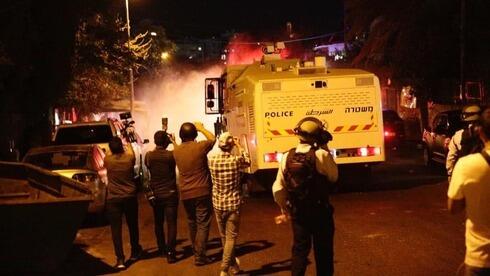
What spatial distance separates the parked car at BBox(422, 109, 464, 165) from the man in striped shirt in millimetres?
9882

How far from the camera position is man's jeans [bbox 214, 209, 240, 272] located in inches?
296

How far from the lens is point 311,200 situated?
237 inches

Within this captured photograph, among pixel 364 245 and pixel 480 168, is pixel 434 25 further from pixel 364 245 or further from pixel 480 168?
pixel 480 168

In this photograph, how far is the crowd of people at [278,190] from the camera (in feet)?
13.3

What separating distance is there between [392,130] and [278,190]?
2032cm

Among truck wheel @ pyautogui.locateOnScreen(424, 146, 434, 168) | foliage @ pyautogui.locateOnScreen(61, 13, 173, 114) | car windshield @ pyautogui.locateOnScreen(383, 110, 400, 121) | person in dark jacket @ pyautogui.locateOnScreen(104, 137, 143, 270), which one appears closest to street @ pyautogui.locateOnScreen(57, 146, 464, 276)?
person in dark jacket @ pyautogui.locateOnScreen(104, 137, 143, 270)

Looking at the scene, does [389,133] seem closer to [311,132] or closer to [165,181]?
[165,181]

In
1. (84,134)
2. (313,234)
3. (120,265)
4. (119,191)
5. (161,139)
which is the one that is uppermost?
(161,139)

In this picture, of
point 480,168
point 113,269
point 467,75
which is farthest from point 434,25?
point 480,168

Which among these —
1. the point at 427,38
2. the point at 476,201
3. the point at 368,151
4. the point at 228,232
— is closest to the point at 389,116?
the point at 427,38

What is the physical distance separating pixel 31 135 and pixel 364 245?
11.5 m

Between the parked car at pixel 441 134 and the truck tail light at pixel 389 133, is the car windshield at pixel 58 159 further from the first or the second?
the truck tail light at pixel 389 133

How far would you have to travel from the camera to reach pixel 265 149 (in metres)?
13.6

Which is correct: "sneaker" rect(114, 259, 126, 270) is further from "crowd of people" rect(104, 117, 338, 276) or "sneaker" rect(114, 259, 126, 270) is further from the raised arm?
the raised arm
